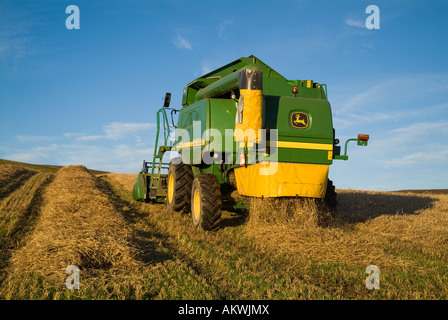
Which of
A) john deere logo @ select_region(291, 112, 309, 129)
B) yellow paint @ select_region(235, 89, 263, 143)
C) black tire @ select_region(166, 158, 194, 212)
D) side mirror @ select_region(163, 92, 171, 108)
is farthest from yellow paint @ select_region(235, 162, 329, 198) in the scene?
side mirror @ select_region(163, 92, 171, 108)

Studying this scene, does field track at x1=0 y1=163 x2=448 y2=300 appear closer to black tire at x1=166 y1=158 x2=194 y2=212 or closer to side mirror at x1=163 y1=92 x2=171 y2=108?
black tire at x1=166 y1=158 x2=194 y2=212

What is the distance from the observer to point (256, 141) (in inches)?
261

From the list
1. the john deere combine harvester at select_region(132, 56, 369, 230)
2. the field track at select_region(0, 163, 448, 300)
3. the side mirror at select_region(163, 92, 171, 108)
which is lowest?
the field track at select_region(0, 163, 448, 300)

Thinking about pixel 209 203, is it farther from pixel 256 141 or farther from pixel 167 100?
pixel 167 100

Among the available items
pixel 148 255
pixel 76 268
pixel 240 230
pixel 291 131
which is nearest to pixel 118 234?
pixel 148 255

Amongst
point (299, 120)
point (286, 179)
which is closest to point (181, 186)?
point (286, 179)

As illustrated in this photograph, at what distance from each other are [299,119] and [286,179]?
1.12 m

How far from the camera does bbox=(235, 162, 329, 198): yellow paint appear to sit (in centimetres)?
668

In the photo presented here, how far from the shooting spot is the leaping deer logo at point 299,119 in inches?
275

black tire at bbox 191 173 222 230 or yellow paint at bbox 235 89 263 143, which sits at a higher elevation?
yellow paint at bbox 235 89 263 143

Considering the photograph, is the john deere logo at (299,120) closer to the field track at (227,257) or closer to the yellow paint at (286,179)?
the yellow paint at (286,179)

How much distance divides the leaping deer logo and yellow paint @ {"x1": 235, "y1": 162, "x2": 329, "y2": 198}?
70cm

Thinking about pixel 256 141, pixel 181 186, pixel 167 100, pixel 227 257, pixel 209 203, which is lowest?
pixel 227 257
